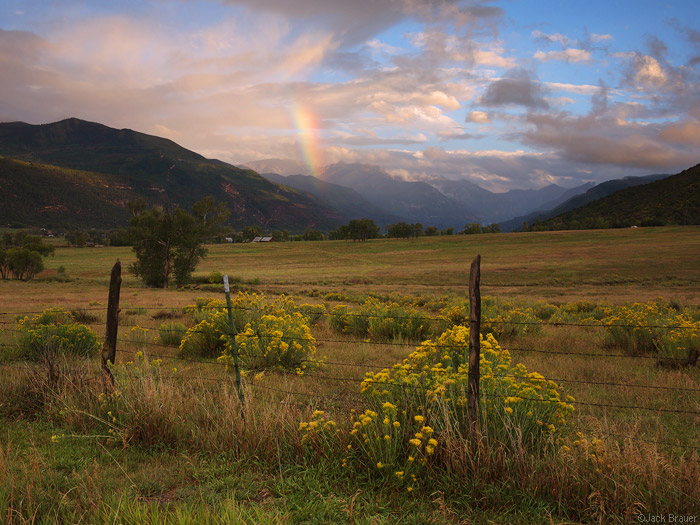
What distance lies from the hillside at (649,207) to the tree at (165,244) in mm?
110512

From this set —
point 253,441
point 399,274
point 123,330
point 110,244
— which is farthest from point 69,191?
point 253,441

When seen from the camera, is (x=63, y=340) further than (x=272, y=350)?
Yes

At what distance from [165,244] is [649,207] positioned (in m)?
134

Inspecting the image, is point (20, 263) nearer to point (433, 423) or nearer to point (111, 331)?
point (111, 331)

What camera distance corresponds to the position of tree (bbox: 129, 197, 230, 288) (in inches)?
1554

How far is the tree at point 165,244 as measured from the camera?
39.5m

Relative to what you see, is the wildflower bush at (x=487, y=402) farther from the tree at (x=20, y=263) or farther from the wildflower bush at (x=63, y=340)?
the tree at (x=20, y=263)

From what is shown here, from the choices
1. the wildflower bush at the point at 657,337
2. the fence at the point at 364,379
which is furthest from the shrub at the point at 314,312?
the wildflower bush at the point at 657,337

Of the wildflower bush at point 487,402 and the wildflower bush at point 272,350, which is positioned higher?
the wildflower bush at point 487,402

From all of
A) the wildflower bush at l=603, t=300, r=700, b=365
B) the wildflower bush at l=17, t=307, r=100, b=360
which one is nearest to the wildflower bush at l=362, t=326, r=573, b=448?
the wildflower bush at l=603, t=300, r=700, b=365

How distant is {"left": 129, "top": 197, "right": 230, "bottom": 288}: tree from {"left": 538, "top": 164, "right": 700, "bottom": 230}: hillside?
110512 mm

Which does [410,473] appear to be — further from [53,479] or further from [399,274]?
[399,274]

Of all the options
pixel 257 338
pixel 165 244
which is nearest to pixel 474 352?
pixel 257 338

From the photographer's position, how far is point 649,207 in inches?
4717
